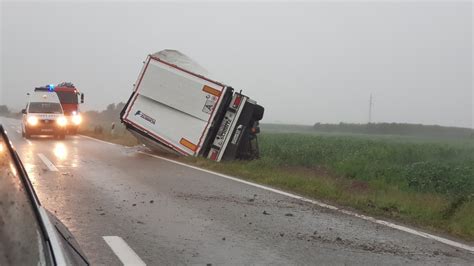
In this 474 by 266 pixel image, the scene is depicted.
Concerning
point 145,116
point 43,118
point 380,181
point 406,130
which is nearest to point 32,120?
point 43,118

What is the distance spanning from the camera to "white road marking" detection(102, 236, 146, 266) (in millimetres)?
5090

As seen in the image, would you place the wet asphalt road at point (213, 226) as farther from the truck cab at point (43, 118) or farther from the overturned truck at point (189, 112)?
the truck cab at point (43, 118)

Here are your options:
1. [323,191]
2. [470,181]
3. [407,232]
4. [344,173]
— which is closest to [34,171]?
[323,191]

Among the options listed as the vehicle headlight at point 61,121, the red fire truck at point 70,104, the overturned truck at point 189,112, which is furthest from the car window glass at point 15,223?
the red fire truck at point 70,104

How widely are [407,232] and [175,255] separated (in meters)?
3.47

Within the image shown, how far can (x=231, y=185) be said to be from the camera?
35.2 feet

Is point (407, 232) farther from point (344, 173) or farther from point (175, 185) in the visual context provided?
point (344, 173)

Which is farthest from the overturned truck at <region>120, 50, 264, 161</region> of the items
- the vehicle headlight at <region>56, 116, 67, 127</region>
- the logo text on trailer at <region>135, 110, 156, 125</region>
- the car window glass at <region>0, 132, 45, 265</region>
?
the car window glass at <region>0, 132, 45, 265</region>

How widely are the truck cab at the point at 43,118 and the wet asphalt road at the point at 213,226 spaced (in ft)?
45.9

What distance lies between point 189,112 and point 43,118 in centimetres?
1158

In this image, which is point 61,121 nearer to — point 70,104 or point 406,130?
point 70,104

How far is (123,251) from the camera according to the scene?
5.45m

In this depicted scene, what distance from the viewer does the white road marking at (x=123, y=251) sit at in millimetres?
5090

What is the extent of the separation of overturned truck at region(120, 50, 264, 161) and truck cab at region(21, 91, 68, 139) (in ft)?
30.1
